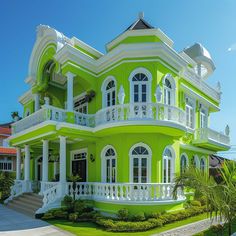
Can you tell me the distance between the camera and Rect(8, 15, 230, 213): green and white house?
12.9 meters

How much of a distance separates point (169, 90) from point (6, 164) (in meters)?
25.5

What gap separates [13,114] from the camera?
20750 mm

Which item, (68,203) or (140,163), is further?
(140,163)

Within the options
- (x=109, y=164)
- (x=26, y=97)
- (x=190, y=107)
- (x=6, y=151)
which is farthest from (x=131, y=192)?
(x=6, y=151)

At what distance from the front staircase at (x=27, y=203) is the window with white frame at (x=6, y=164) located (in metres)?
16.5

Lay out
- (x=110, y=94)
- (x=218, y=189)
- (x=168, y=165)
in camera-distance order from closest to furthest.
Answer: (x=218, y=189), (x=168, y=165), (x=110, y=94)

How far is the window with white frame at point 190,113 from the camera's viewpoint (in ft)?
59.6

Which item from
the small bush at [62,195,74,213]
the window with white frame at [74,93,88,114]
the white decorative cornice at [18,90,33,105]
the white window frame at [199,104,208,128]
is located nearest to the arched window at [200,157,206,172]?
the white window frame at [199,104,208,128]

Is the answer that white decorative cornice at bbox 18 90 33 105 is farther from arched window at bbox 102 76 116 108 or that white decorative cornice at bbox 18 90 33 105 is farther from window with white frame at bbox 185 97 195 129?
window with white frame at bbox 185 97 195 129

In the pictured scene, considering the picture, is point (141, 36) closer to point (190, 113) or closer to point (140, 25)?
point (140, 25)

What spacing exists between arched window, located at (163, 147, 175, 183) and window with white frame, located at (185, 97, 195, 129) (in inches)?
166

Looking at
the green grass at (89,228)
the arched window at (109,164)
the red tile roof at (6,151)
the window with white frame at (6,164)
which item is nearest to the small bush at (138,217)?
the green grass at (89,228)

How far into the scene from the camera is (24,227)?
1119cm

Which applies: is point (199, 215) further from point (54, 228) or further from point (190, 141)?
point (54, 228)
